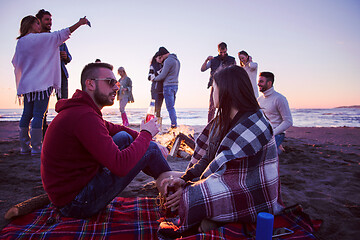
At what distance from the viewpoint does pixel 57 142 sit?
5.65ft

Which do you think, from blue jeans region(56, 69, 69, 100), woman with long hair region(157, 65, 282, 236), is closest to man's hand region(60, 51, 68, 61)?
blue jeans region(56, 69, 69, 100)

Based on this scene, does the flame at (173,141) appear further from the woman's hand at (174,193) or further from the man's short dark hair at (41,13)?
the man's short dark hair at (41,13)

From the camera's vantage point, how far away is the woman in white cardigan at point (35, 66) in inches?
163

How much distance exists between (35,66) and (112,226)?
3.71 metres

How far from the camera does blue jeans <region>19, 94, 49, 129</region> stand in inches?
165

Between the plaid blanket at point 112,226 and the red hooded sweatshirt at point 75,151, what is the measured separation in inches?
9.6

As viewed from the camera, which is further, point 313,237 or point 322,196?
point 322,196

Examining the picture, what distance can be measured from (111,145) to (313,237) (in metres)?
1.73

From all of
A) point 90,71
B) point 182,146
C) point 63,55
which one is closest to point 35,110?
point 63,55

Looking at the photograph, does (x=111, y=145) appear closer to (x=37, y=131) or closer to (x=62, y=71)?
(x=37, y=131)

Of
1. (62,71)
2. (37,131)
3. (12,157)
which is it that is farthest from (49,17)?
(12,157)

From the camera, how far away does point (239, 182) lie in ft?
6.02

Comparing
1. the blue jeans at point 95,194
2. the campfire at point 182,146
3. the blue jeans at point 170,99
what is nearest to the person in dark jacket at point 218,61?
the blue jeans at point 170,99

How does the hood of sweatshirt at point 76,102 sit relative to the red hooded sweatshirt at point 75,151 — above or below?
above
